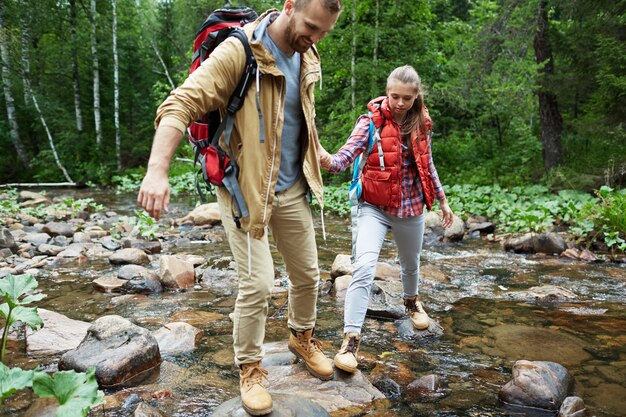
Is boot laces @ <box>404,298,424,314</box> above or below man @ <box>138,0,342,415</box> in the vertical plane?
below

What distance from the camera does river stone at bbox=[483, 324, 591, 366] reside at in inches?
150

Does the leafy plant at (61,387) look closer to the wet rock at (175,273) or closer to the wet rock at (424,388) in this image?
the wet rock at (424,388)

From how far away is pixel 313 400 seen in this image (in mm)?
2973

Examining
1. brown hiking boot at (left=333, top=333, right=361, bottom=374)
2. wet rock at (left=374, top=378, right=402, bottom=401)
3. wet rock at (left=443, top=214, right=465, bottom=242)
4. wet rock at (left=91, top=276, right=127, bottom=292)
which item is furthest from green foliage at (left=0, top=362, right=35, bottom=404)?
wet rock at (left=443, top=214, right=465, bottom=242)

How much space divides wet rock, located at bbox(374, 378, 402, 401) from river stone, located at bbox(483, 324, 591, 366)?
42.7 inches

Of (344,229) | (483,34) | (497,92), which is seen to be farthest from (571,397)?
(483,34)

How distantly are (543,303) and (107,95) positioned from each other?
27756 millimetres

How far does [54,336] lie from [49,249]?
14.7 ft

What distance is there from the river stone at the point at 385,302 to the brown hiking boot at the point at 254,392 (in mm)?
2228

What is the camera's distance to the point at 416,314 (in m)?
4.27

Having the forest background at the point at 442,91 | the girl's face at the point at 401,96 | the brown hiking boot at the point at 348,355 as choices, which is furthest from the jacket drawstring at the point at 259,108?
the brown hiking boot at the point at 348,355

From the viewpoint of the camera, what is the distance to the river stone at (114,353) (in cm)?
327

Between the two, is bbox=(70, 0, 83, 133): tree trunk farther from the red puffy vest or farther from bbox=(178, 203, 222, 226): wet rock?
the red puffy vest

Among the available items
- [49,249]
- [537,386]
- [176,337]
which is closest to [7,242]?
[49,249]
